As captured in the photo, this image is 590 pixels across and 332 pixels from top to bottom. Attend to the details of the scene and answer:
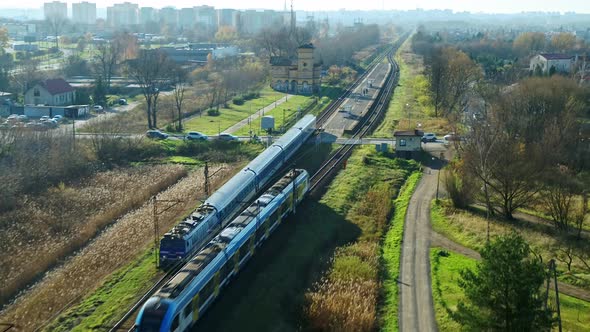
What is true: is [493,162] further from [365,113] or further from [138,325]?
[365,113]

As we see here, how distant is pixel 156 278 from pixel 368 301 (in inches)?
280

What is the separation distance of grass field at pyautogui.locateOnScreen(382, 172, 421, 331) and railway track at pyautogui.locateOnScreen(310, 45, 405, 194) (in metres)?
4.39

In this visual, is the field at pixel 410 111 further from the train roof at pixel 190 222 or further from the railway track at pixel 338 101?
the train roof at pixel 190 222

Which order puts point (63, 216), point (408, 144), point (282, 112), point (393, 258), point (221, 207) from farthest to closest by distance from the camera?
point (282, 112) < point (408, 144) < point (63, 216) < point (221, 207) < point (393, 258)

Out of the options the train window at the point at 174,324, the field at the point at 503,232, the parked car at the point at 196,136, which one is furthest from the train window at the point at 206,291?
the parked car at the point at 196,136

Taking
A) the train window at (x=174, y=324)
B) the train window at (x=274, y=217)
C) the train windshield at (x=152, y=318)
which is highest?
the train window at (x=274, y=217)

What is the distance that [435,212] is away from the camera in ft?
93.8

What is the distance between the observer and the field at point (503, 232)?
73.4ft

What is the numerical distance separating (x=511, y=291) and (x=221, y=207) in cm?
1276

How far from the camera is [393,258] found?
23.2 meters

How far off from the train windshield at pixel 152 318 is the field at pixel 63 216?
7.50m

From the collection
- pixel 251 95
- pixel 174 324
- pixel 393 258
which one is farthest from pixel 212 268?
pixel 251 95

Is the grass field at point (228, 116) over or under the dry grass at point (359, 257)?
over

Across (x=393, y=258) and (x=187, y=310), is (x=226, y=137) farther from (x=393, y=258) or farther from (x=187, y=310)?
(x=187, y=310)
